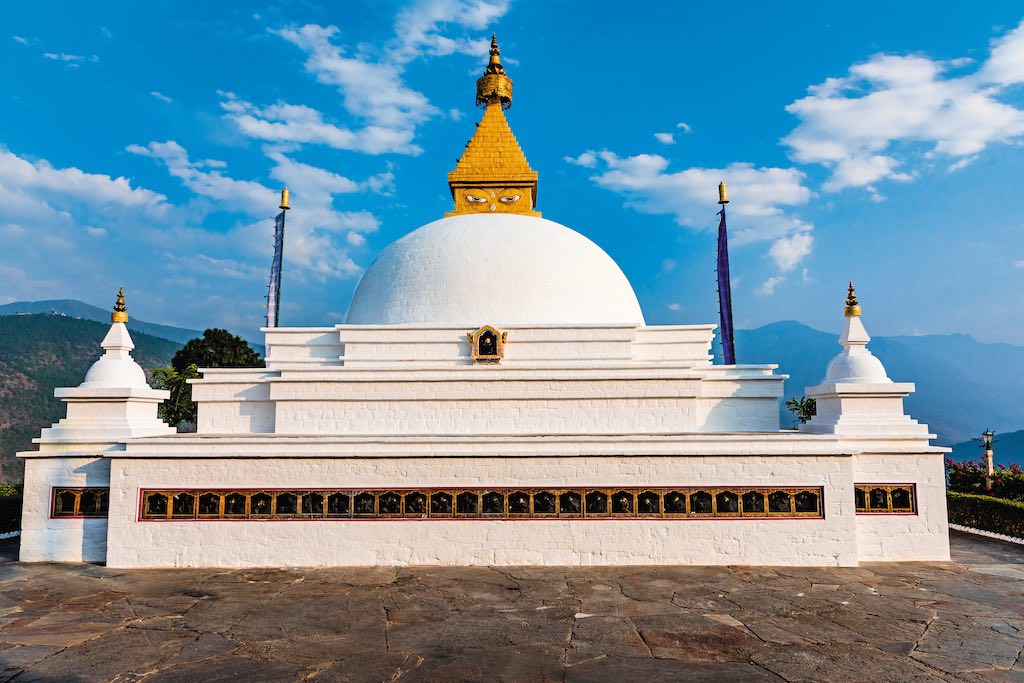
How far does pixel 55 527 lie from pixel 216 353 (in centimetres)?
2589

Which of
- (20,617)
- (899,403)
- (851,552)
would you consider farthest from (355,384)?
(899,403)

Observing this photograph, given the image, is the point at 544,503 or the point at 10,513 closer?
the point at 544,503

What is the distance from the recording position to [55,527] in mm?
10766

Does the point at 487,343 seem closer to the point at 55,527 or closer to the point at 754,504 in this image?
the point at 754,504

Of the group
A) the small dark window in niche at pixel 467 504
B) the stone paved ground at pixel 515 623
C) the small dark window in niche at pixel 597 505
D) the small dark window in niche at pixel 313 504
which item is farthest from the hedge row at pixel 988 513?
the small dark window in niche at pixel 313 504

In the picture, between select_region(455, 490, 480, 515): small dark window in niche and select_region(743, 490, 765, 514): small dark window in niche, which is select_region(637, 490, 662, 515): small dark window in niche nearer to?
select_region(743, 490, 765, 514): small dark window in niche

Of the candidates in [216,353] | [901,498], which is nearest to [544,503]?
[901,498]

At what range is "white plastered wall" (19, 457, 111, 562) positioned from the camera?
10.7 metres

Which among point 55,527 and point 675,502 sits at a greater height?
point 675,502

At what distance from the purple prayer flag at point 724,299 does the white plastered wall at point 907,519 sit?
7648mm

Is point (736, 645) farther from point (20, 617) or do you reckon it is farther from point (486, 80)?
point (486, 80)

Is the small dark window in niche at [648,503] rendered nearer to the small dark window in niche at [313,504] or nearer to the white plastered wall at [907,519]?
the white plastered wall at [907,519]

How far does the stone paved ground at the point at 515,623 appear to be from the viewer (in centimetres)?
620

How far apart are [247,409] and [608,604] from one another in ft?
30.5
